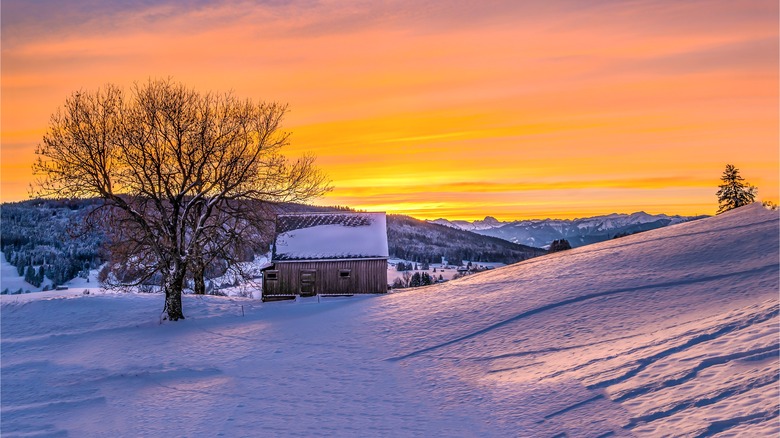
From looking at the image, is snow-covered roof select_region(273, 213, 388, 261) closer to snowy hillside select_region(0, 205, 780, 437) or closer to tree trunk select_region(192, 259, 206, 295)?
tree trunk select_region(192, 259, 206, 295)

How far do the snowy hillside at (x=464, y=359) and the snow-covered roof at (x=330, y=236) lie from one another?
27.1 feet

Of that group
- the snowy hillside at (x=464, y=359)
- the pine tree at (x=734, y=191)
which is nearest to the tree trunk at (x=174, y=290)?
the snowy hillside at (x=464, y=359)

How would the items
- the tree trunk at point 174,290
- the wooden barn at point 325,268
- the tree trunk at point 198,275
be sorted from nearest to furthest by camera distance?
the tree trunk at point 174,290, the tree trunk at point 198,275, the wooden barn at point 325,268

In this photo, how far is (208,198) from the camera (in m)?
29.6

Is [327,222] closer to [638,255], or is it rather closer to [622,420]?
[638,255]

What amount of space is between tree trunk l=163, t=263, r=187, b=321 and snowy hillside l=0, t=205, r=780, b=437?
0.87 metres

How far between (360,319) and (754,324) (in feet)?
57.4

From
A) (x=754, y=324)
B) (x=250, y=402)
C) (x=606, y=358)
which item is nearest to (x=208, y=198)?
(x=250, y=402)

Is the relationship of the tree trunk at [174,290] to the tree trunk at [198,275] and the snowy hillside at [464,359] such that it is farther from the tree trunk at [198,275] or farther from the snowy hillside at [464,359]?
the snowy hillside at [464,359]

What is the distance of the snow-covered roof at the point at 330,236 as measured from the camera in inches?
1452

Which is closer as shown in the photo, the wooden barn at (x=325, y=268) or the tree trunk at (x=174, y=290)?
the tree trunk at (x=174, y=290)

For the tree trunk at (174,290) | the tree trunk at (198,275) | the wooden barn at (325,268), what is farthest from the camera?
the wooden barn at (325,268)

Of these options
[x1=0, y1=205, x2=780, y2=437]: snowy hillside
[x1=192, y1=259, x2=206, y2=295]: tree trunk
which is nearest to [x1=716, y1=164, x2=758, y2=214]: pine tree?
[x1=0, y1=205, x2=780, y2=437]: snowy hillside

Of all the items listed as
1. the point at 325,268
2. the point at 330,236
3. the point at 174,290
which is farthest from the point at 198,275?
the point at 330,236
